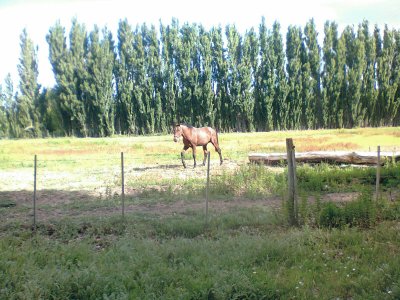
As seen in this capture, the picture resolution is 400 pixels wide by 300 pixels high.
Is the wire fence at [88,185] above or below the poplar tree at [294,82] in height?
below

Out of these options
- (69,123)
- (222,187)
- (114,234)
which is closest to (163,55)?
(69,123)

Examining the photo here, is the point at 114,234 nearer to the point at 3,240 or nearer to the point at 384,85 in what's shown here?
the point at 3,240

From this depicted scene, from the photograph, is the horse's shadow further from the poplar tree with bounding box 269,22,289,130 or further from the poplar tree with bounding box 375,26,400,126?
the poplar tree with bounding box 375,26,400,126

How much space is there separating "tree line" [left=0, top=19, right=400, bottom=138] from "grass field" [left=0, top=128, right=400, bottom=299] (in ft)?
106

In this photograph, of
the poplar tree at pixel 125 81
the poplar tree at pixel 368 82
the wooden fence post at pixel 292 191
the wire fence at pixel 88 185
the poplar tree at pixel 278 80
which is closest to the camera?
the wooden fence post at pixel 292 191

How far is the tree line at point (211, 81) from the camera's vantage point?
44.2 m

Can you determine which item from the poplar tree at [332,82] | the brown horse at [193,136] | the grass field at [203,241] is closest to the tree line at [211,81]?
the poplar tree at [332,82]

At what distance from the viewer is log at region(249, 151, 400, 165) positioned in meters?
15.2

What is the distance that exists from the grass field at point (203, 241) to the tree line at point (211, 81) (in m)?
32.4

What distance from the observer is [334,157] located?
1592 centimetres

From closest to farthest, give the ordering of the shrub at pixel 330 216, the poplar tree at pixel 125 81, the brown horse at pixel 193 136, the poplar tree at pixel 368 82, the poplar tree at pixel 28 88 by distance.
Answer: the shrub at pixel 330 216 < the brown horse at pixel 193 136 < the poplar tree at pixel 368 82 < the poplar tree at pixel 125 81 < the poplar tree at pixel 28 88

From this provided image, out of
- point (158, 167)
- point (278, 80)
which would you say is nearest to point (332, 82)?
point (278, 80)

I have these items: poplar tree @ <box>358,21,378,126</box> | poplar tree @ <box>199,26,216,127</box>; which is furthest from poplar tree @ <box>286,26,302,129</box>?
poplar tree @ <box>199,26,216,127</box>

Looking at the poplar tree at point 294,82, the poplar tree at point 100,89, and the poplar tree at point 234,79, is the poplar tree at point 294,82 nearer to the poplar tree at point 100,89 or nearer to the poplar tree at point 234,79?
the poplar tree at point 234,79
